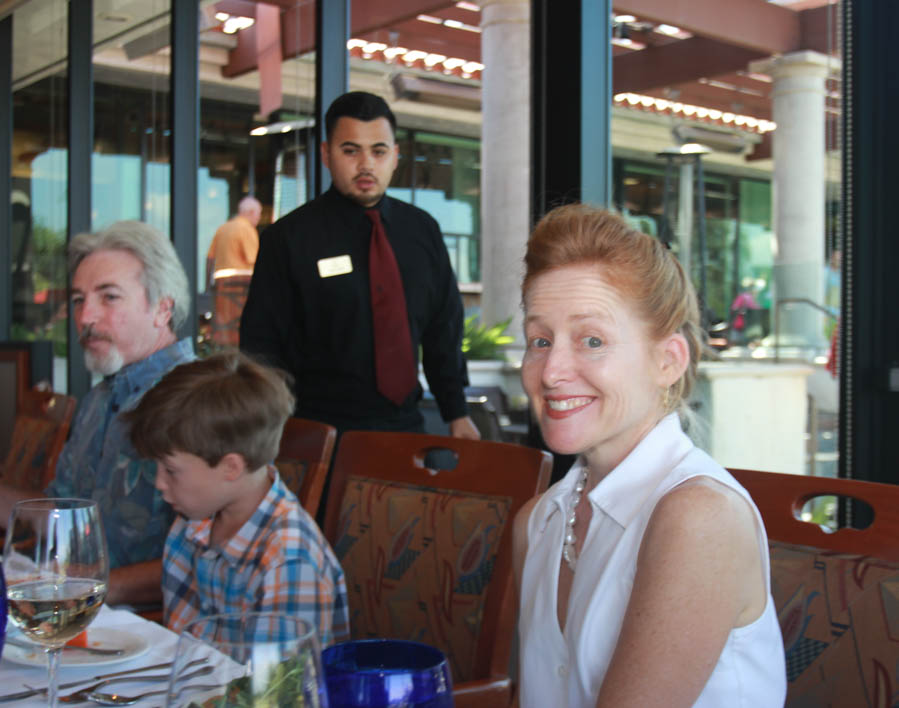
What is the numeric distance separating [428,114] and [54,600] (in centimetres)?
330

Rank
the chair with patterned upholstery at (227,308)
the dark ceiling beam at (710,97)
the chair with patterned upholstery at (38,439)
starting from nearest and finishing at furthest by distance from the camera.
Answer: the dark ceiling beam at (710,97) → the chair with patterned upholstery at (38,439) → the chair with patterned upholstery at (227,308)

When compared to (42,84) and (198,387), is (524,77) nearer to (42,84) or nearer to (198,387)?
(198,387)

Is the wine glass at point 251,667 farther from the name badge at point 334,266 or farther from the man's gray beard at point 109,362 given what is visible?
the name badge at point 334,266

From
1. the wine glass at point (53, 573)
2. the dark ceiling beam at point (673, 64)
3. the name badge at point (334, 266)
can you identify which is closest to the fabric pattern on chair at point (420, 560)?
the wine glass at point (53, 573)

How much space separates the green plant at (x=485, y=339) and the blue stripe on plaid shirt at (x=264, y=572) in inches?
76.1

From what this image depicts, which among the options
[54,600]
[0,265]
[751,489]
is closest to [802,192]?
[751,489]

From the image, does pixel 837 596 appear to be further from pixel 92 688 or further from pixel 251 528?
pixel 251 528

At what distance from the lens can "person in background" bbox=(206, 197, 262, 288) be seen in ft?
15.9

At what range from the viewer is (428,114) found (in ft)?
13.0

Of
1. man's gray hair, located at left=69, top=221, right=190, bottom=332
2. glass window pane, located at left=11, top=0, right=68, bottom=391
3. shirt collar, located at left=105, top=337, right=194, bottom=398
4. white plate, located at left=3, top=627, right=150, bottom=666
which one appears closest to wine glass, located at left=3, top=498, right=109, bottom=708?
white plate, located at left=3, top=627, right=150, bottom=666

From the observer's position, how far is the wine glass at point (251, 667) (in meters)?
0.53

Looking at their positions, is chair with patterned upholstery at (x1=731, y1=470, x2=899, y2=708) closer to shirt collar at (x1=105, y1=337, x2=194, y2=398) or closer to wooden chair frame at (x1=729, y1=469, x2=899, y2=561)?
wooden chair frame at (x1=729, y1=469, x2=899, y2=561)

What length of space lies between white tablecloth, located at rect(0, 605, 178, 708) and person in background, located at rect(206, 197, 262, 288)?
3534mm

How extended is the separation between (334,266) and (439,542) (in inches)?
46.4
